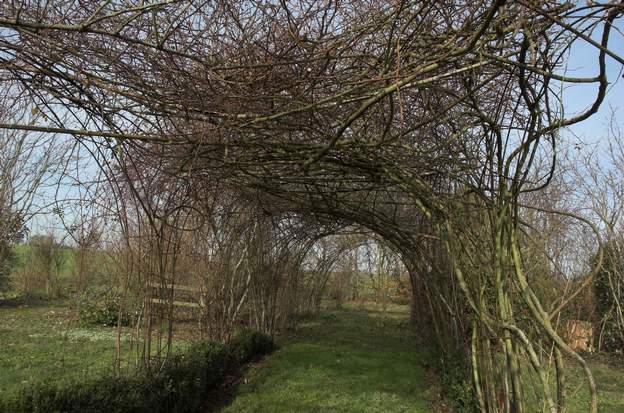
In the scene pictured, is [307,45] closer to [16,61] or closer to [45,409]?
[16,61]

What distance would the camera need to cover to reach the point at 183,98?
3100 mm

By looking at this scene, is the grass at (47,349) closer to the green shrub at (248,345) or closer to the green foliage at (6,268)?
the green shrub at (248,345)

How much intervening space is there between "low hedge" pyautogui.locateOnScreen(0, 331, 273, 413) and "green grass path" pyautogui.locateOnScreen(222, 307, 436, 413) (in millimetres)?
439

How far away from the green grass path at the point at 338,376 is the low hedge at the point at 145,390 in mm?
439

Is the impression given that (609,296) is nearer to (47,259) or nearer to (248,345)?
(248,345)

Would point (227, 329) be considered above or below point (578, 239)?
below

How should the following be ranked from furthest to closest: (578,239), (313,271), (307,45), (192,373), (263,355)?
(313,271), (578,239), (263,355), (192,373), (307,45)

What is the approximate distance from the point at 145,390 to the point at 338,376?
3509mm

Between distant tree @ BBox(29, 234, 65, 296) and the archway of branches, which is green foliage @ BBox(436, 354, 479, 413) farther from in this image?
distant tree @ BBox(29, 234, 65, 296)

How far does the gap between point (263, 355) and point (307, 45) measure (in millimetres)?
6653

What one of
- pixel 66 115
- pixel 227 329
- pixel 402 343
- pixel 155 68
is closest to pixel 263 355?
pixel 227 329

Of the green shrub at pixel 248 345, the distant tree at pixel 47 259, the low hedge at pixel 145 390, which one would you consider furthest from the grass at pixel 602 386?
the distant tree at pixel 47 259

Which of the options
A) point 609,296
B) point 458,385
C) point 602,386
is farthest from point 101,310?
point 609,296

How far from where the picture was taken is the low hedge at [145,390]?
10.8 feet
